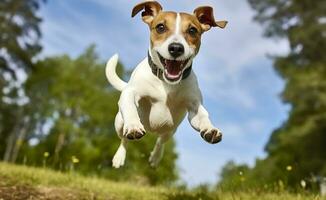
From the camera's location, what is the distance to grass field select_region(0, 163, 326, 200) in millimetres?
5535

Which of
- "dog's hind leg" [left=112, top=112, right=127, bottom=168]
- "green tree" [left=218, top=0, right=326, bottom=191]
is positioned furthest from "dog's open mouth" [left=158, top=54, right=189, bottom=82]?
"green tree" [left=218, top=0, right=326, bottom=191]

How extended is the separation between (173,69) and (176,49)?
0.81 ft

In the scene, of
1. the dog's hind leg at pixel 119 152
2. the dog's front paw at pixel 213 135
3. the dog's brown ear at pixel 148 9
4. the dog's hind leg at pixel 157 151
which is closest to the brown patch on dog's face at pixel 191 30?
the dog's brown ear at pixel 148 9

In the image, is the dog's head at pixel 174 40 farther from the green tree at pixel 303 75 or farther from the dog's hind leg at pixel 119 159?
the green tree at pixel 303 75

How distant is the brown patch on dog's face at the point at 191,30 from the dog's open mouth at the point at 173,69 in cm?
17

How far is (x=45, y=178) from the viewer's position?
6.43 m

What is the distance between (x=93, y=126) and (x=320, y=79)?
47.0 ft

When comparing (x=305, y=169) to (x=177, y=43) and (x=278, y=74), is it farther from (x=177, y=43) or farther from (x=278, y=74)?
(x=177, y=43)

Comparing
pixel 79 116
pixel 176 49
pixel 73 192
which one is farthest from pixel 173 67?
pixel 79 116

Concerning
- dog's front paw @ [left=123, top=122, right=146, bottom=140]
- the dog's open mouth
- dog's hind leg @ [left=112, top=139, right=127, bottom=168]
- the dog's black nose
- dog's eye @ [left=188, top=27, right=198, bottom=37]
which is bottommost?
dog's front paw @ [left=123, top=122, right=146, bottom=140]

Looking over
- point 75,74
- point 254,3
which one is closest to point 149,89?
point 254,3

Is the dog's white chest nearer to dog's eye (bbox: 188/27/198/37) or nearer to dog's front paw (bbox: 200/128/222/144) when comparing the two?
dog's eye (bbox: 188/27/198/37)

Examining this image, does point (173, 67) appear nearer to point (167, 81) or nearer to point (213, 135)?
point (167, 81)

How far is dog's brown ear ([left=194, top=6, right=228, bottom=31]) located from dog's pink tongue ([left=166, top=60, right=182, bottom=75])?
0.51 meters
